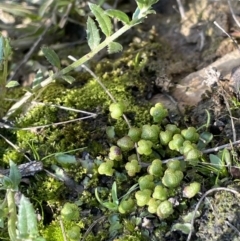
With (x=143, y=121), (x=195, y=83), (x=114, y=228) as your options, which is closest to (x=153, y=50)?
(x=195, y=83)

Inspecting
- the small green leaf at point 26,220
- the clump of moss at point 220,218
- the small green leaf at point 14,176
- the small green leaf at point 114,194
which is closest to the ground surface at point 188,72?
the clump of moss at point 220,218

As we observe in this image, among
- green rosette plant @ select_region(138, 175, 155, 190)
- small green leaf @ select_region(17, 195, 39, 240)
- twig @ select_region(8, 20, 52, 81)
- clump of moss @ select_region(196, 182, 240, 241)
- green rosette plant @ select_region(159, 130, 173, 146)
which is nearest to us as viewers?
small green leaf @ select_region(17, 195, 39, 240)

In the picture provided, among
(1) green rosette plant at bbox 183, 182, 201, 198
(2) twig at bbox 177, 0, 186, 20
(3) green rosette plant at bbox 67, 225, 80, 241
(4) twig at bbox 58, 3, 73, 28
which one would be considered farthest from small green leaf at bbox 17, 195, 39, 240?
(2) twig at bbox 177, 0, 186, 20

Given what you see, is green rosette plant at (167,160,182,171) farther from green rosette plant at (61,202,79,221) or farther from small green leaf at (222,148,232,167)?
green rosette plant at (61,202,79,221)

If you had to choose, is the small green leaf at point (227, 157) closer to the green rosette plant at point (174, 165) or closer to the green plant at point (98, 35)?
the green rosette plant at point (174, 165)

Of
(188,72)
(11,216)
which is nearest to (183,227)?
(11,216)

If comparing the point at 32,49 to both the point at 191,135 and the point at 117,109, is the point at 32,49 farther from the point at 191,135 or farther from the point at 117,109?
the point at 191,135
